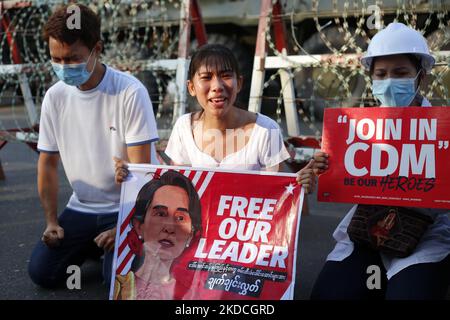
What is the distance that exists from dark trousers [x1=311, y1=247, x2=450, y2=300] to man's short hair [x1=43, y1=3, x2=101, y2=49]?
163 cm

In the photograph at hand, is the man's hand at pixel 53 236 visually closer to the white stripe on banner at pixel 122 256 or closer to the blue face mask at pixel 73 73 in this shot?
the white stripe on banner at pixel 122 256

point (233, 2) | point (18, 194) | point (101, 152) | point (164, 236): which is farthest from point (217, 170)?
point (233, 2)

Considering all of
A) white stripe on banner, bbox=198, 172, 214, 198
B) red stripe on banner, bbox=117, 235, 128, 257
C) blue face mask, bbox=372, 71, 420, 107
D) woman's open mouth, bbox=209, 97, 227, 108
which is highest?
blue face mask, bbox=372, 71, 420, 107

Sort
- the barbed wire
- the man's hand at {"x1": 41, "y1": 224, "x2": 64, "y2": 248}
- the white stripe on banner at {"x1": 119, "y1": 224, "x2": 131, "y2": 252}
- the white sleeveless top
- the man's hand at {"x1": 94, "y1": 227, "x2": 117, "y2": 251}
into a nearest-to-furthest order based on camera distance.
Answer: the white stripe on banner at {"x1": 119, "y1": 224, "x2": 131, "y2": 252}
the white sleeveless top
the man's hand at {"x1": 94, "y1": 227, "x2": 117, "y2": 251}
the man's hand at {"x1": 41, "y1": 224, "x2": 64, "y2": 248}
the barbed wire

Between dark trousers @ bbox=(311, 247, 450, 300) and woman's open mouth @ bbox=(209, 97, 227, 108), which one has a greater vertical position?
woman's open mouth @ bbox=(209, 97, 227, 108)

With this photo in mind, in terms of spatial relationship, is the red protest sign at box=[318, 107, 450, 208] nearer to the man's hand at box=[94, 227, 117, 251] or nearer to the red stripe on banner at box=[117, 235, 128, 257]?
the red stripe on banner at box=[117, 235, 128, 257]

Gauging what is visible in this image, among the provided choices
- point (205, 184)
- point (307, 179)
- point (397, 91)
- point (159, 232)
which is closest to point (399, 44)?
point (397, 91)

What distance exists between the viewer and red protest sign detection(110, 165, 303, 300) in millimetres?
2568

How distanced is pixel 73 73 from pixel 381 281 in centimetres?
179

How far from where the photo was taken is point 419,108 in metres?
2.58

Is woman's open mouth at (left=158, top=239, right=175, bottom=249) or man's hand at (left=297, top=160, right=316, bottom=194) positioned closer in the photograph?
man's hand at (left=297, top=160, right=316, bottom=194)

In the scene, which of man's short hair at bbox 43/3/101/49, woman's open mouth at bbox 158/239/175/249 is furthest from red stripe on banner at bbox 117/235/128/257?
man's short hair at bbox 43/3/101/49

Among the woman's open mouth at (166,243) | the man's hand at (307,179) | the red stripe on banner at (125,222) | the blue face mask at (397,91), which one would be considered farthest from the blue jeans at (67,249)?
the blue face mask at (397,91)

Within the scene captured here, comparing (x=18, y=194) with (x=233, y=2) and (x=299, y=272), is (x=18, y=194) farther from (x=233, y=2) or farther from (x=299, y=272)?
(x=233, y=2)
